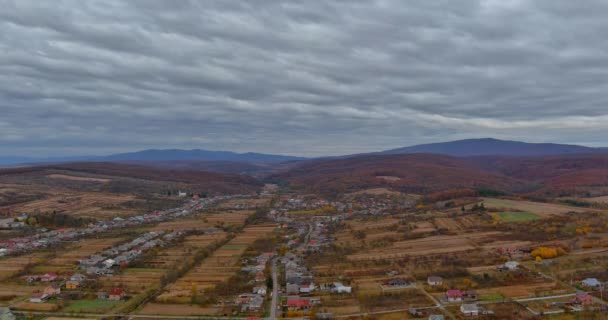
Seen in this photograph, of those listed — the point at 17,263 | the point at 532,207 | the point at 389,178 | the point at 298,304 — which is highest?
the point at 389,178

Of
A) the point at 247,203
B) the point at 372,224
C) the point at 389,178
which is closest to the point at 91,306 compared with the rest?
the point at 372,224

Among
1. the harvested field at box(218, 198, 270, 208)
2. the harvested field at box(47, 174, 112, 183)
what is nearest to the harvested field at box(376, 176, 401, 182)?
the harvested field at box(218, 198, 270, 208)

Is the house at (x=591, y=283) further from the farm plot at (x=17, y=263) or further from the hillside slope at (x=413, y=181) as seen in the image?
the hillside slope at (x=413, y=181)

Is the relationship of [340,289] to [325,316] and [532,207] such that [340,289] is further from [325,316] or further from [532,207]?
[532,207]

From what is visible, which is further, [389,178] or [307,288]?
[389,178]

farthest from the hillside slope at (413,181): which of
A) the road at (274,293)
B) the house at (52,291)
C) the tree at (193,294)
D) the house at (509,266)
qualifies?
the house at (52,291)

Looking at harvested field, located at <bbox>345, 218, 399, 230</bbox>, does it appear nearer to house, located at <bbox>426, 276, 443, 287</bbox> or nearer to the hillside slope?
house, located at <bbox>426, 276, 443, 287</bbox>
